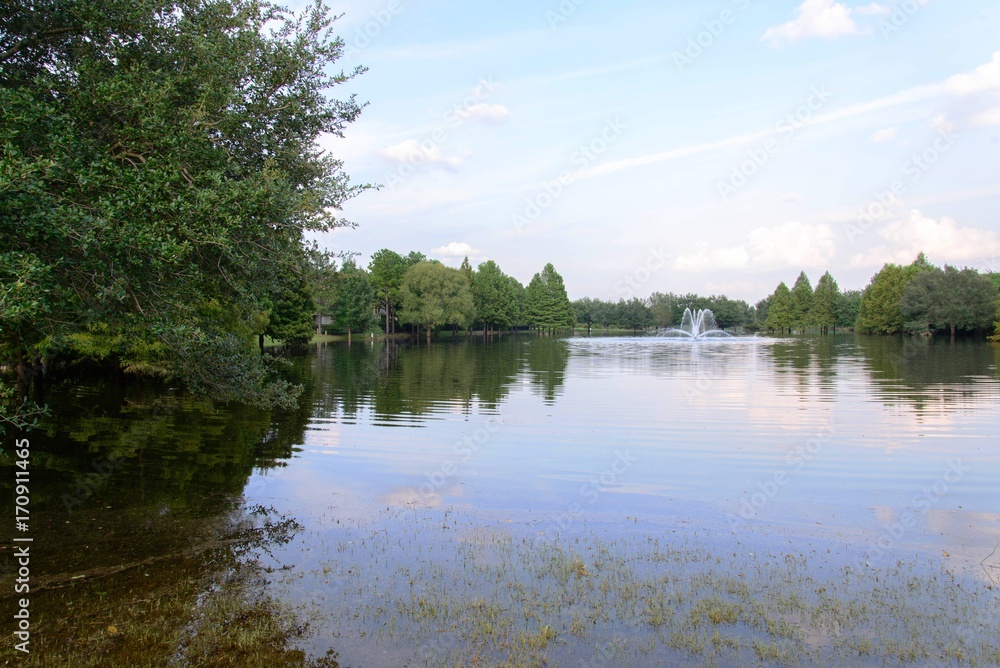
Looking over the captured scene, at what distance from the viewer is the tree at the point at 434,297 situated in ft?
340

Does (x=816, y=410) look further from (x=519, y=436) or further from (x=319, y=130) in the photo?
(x=319, y=130)

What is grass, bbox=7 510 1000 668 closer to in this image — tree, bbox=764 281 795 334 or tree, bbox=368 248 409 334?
tree, bbox=368 248 409 334

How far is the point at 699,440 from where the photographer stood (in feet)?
61.6

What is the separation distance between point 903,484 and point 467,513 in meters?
9.26

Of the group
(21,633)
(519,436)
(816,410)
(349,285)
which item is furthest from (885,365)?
(349,285)

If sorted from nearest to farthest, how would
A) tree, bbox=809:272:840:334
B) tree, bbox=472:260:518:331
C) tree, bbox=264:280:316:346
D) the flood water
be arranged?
the flood water → tree, bbox=264:280:316:346 → tree, bbox=472:260:518:331 → tree, bbox=809:272:840:334

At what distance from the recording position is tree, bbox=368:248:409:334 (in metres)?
114

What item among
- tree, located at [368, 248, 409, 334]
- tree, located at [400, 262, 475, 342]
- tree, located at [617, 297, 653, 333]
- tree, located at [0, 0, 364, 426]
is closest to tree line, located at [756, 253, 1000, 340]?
tree, located at [617, 297, 653, 333]

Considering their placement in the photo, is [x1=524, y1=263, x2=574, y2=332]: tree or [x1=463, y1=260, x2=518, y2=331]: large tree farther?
[x1=524, y1=263, x2=574, y2=332]: tree

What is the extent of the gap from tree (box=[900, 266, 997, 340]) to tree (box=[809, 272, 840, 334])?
4371cm

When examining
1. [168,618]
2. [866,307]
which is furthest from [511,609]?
[866,307]

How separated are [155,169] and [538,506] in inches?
327

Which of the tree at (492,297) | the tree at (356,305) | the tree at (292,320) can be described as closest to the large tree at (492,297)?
the tree at (492,297)

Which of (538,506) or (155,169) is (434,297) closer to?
(538,506)
